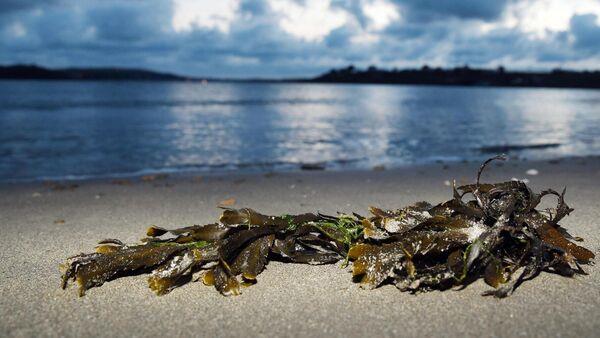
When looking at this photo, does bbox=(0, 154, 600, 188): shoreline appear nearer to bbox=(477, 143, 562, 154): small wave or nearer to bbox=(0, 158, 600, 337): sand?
bbox=(477, 143, 562, 154): small wave

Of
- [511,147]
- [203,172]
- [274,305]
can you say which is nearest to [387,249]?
[274,305]

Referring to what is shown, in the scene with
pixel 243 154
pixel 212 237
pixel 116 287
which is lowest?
pixel 243 154

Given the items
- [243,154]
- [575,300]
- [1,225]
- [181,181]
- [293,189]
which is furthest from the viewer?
[243,154]

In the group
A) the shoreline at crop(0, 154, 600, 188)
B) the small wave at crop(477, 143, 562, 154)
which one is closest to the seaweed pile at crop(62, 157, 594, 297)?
the shoreline at crop(0, 154, 600, 188)

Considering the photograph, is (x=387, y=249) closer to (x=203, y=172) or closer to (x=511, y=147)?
(x=203, y=172)

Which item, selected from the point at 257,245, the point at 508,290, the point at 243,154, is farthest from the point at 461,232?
the point at 243,154

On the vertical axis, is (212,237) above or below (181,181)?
above

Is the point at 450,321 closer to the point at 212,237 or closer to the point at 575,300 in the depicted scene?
the point at 575,300

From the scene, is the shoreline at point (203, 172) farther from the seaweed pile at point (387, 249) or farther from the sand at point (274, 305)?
the seaweed pile at point (387, 249)
